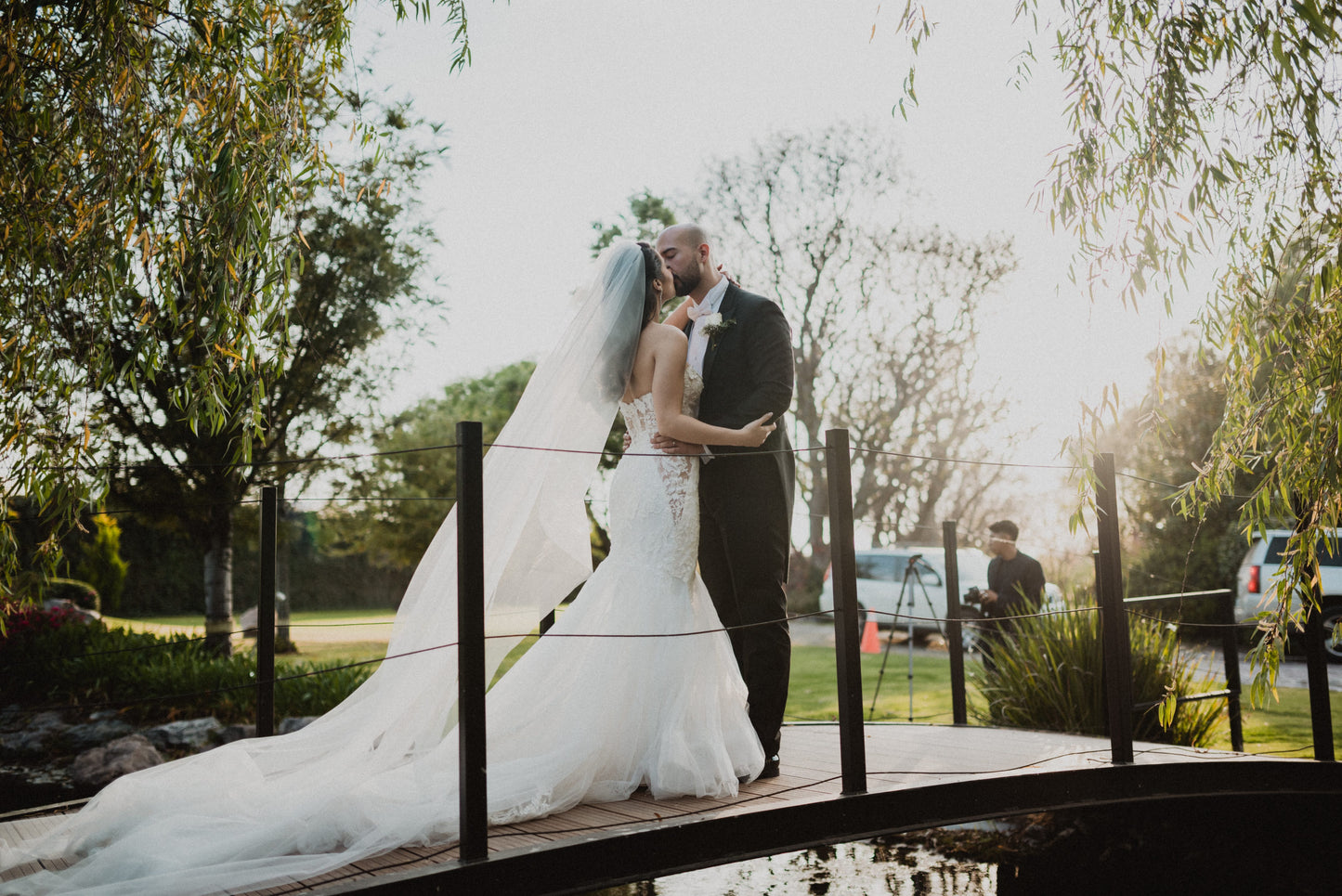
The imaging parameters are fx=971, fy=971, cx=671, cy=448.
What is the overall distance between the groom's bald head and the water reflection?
9.43 ft

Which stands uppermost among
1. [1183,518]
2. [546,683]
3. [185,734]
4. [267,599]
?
[1183,518]

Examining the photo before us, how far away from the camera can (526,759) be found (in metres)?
3.12

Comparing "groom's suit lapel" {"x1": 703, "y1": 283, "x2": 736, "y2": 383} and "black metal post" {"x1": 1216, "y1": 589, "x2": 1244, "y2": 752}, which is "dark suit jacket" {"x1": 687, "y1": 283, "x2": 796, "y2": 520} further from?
"black metal post" {"x1": 1216, "y1": 589, "x2": 1244, "y2": 752}

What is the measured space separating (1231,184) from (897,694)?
981cm

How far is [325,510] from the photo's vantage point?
14594 mm

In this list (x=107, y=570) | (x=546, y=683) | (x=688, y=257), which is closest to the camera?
(x=546, y=683)

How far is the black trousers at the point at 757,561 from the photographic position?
3.52 m

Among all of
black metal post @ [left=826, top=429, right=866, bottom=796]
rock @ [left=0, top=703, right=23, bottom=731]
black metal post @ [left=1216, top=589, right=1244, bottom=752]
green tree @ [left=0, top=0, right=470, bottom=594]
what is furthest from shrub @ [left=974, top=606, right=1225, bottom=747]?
rock @ [left=0, top=703, right=23, bottom=731]

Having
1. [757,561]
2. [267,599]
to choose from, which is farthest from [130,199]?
[757,561]

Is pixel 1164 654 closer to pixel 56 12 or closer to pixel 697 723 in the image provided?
pixel 697 723

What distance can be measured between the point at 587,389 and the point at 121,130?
1679 millimetres

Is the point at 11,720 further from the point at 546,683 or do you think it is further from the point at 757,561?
the point at 757,561

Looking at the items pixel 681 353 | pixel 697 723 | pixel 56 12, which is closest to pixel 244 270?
pixel 56 12

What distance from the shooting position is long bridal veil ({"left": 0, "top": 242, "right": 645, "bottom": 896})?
2533 mm
